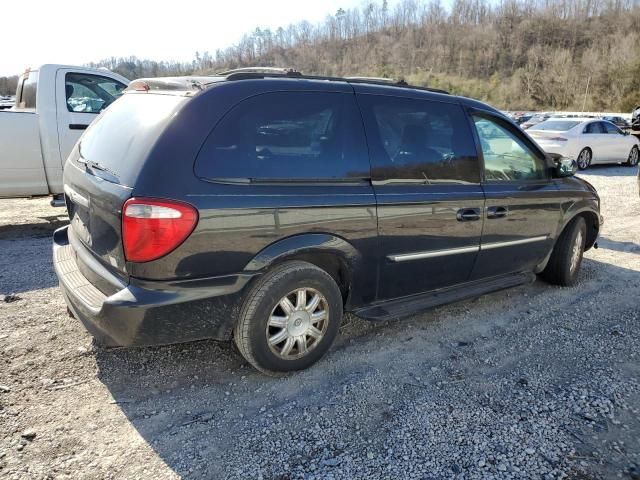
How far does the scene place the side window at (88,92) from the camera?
671cm

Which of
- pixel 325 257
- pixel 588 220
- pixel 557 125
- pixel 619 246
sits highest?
pixel 557 125

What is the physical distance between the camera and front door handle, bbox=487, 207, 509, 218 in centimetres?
391

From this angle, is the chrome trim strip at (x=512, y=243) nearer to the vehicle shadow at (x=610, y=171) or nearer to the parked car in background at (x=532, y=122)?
the vehicle shadow at (x=610, y=171)

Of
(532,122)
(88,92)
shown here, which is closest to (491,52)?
(532,122)

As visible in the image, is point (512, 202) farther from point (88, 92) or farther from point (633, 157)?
point (633, 157)

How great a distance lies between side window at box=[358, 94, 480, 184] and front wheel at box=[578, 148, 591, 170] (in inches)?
490

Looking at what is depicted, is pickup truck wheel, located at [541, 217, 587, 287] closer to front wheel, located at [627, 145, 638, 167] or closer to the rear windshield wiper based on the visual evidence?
the rear windshield wiper

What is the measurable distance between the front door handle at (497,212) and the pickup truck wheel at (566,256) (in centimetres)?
119

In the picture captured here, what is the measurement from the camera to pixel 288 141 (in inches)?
117

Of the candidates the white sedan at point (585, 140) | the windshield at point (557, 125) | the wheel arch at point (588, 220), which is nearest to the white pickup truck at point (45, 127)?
the wheel arch at point (588, 220)

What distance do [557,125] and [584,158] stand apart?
1.26m

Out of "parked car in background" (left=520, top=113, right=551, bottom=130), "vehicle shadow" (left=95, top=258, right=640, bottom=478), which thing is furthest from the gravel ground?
"parked car in background" (left=520, top=113, right=551, bottom=130)

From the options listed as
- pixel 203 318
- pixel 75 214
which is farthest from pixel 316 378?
pixel 75 214

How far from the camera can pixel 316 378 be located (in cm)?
315
